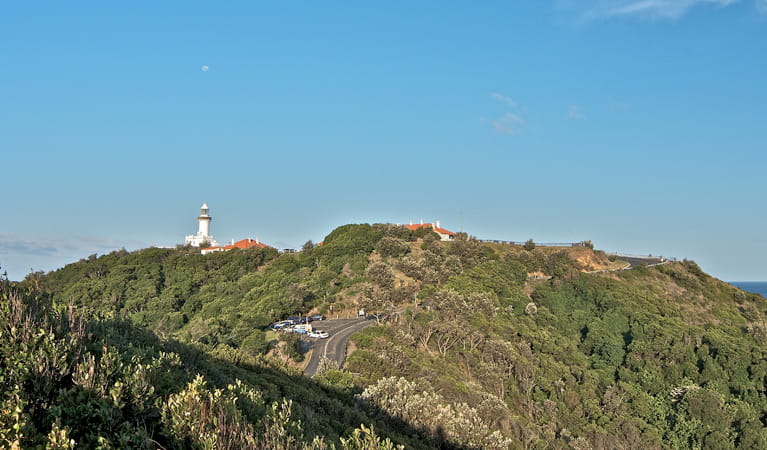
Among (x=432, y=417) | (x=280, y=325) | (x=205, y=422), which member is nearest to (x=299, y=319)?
(x=280, y=325)

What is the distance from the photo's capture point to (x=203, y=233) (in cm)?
10312

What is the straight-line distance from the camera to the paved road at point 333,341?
119 ft

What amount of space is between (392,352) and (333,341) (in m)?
9.51

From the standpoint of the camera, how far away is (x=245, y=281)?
68.4 meters

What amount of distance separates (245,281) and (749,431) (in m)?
54.9

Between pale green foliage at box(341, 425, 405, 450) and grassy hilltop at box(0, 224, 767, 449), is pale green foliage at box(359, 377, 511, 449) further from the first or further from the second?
pale green foliage at box(341, 425, 405, 450)

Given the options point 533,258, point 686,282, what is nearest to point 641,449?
point 533,258

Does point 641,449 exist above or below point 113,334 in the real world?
below

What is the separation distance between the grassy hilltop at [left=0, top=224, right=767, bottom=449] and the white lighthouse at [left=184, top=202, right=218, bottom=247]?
9.24 meters

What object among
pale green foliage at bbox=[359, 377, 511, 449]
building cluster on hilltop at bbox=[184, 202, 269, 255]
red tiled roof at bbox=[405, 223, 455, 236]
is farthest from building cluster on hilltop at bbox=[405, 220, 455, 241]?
pale green foliage at bbox=[359, 377, 511, 449]

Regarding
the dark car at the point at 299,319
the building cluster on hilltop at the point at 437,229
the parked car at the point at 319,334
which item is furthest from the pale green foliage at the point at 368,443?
the building cluster on hilltop at the point at 437,229

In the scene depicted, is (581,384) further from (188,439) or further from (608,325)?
(188,439)

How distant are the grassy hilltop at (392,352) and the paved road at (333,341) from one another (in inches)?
57.8

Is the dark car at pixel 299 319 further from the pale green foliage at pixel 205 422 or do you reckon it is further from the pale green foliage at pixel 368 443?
the pale green foliage at pixel 205 422
